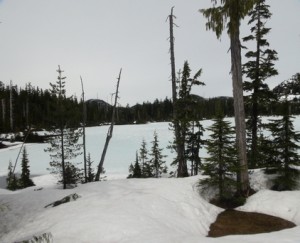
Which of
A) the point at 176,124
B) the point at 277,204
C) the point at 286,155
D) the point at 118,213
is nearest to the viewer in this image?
the point at 118,213

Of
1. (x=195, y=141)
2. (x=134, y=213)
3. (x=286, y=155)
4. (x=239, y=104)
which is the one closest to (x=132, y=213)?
(x=134, y=213)

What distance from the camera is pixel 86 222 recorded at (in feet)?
25.3

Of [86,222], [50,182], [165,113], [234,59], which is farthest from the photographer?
[165,113]

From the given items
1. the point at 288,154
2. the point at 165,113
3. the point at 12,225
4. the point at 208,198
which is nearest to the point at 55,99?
the point at 12,225

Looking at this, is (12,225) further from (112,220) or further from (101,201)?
(112,220)

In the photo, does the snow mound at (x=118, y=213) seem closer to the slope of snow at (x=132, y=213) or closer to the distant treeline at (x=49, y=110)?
the slope of snow at (x=132, y=213)

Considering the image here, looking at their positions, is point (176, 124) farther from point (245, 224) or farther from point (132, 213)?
point (132, 213)

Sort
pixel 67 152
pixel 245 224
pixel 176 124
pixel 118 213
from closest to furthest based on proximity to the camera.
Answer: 1. pixel 118 213
2. pixel 245 224
3. pixel 176 124
4. pixel 67 152

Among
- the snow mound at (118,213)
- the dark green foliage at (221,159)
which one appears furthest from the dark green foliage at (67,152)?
the dark green foliage at (221,159)

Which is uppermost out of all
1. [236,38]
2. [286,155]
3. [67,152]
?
[236,38]

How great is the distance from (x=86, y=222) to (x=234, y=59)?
853 centimetres

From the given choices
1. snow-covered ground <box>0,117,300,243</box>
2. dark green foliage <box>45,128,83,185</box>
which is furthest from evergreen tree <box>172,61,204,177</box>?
dark green foliage <box>45,128,83,185</box>

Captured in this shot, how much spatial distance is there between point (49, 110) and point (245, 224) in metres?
18.0

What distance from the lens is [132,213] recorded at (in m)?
8.43
